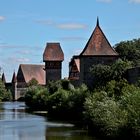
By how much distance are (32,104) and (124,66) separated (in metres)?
40.7

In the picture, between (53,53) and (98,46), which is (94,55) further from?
(53,53)

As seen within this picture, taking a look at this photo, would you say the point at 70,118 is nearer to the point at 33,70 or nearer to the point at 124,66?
the point at 124,66

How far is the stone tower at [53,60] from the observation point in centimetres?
11500

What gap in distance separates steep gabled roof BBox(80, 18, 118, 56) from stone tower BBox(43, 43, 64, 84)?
51624 mm

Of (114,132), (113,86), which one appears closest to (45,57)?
(113,86)

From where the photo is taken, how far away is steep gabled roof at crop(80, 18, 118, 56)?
2393 inches

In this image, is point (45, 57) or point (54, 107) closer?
point (54, 107)

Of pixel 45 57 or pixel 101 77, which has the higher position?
pixel 45 57

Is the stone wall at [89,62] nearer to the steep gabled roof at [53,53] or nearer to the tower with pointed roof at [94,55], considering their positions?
the tower with pointed roof at [94,55]

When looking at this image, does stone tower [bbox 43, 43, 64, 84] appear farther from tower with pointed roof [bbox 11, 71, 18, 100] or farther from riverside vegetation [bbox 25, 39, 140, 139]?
tower with pointed roof [bbox 11, 71, 18, 100]

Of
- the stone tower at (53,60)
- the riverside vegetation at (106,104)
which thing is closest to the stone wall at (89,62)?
the riverside vegetation at (106,104)

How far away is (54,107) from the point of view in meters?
63.2

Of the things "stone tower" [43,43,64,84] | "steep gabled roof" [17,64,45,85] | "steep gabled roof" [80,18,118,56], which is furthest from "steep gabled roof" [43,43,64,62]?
"steep gabled roof" [80,18,118,56]

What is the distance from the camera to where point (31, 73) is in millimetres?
162875
